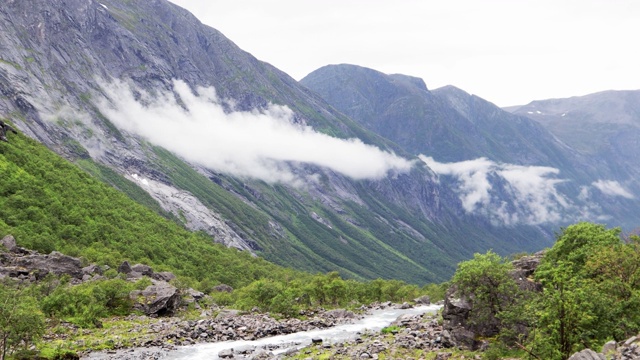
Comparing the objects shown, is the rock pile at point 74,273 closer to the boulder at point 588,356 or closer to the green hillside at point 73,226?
the green hillside at point 73,226

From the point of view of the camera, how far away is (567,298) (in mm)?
37156

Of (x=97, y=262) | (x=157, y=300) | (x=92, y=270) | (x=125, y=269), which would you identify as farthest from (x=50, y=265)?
(x=157, y=300)

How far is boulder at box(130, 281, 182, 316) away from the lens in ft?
272

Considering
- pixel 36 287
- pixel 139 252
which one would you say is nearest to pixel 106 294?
pixel 36 287

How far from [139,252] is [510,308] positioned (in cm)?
15096

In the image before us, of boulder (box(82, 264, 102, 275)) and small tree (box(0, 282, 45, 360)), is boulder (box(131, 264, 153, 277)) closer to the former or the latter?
boulder (box(82, 264, 102, 275))

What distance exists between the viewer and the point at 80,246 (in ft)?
486

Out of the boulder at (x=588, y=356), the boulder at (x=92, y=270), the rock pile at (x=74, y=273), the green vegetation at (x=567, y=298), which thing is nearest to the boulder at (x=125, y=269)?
the rock pile at (x=74, y=273)

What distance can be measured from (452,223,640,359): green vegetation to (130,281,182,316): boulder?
5417cm

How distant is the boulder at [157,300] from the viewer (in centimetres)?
8281

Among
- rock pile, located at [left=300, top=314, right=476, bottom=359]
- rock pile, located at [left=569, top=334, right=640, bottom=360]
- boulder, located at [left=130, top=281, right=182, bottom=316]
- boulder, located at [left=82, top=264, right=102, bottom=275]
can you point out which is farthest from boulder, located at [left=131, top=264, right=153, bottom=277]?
rock pile, located at [left=569, top=334, right=640, bottom=360]

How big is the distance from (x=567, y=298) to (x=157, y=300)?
224 feet

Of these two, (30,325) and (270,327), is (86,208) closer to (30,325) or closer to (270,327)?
(270,327)

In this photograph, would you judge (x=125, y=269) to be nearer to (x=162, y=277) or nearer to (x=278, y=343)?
(x=162, y=277)
